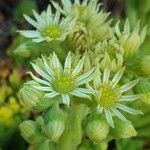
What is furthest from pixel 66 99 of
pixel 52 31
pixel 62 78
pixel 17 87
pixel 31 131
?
pixel 17 87

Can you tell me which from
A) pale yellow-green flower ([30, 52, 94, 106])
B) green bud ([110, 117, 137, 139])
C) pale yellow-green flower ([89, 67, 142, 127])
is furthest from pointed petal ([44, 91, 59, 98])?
green bud ([110, 117, 137, 139])

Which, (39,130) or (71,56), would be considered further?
(39,130)

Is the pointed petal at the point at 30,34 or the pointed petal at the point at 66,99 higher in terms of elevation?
the pointed petal at the point at 30,34

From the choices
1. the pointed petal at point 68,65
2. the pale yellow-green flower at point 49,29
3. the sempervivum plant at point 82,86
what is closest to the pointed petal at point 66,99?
the sempervivum plant at point 82,86

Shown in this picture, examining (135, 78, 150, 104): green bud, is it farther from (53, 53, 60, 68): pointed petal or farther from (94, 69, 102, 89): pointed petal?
(53, 53, 60, 68): pointed petal

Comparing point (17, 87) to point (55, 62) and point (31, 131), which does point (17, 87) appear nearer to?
point (31, 131)

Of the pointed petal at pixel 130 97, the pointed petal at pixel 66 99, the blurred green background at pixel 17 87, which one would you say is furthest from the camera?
the blurred green background at pixel 17 87

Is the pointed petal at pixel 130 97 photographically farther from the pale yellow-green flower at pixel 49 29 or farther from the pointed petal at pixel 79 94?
the pale yellow-green flower at pixel 49 29

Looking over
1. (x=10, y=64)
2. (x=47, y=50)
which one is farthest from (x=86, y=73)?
(x=10, y=64)

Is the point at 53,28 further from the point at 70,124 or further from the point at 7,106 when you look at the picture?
the point at 7,106
